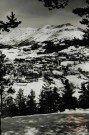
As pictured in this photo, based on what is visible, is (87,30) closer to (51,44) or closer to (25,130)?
(51,44)

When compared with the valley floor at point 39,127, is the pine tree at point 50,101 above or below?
above

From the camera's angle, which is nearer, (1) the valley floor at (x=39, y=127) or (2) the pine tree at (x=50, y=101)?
(1) the valley floor at (x=39, y=127)

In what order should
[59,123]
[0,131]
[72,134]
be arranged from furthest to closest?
[59,123], [0,131], [72,134]

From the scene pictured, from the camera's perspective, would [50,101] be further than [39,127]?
Yes

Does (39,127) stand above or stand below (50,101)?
below

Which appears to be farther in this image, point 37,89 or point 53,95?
point 37,89

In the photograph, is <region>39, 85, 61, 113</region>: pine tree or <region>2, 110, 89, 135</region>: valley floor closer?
<region>2, 110, 89, 135</region>: valley floor

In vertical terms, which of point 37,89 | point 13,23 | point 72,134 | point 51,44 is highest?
point 37,89

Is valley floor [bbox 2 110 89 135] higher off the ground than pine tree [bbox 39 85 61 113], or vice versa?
pine tree [bbox 39 85 61 113]

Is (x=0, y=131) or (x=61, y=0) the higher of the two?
(x=61, y=0)

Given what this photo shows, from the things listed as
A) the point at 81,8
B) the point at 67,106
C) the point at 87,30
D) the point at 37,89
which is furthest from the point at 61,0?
the point at 37,89

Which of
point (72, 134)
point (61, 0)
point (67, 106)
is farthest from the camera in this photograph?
point (67, 106)
